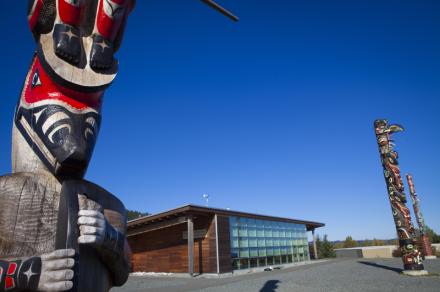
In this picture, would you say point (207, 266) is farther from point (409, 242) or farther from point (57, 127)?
point (57, 127)

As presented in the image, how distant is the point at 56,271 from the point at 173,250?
62.6 feet

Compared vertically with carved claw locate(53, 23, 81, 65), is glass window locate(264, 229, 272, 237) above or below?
below

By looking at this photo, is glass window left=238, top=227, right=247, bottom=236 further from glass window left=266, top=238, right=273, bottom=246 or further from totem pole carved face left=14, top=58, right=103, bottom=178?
totem pole carved face left=14, top=58, right=103, bottom=178

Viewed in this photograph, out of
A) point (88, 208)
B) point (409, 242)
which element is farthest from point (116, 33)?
point (409, 242)

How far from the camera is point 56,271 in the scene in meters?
1.88

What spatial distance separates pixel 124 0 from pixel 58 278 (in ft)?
8.59

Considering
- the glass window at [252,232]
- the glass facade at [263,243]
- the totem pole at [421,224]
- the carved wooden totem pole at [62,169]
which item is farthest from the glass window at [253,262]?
the carved wooden totem pole at [62,169]

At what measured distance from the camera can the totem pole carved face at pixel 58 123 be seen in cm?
234

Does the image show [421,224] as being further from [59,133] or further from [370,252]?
[59,133]

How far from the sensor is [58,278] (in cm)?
188

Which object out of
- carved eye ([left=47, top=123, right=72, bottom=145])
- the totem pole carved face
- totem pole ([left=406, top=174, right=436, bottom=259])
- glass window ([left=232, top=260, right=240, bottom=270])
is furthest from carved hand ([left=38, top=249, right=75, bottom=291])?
totem pole ([left=406, top=174, right=436, bottom=259])

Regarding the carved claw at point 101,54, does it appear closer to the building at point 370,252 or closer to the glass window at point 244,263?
the glass window at point 244,263

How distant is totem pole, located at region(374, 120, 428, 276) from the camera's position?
1473 cm

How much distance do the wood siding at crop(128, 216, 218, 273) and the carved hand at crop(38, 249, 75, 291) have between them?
57.3 ft
